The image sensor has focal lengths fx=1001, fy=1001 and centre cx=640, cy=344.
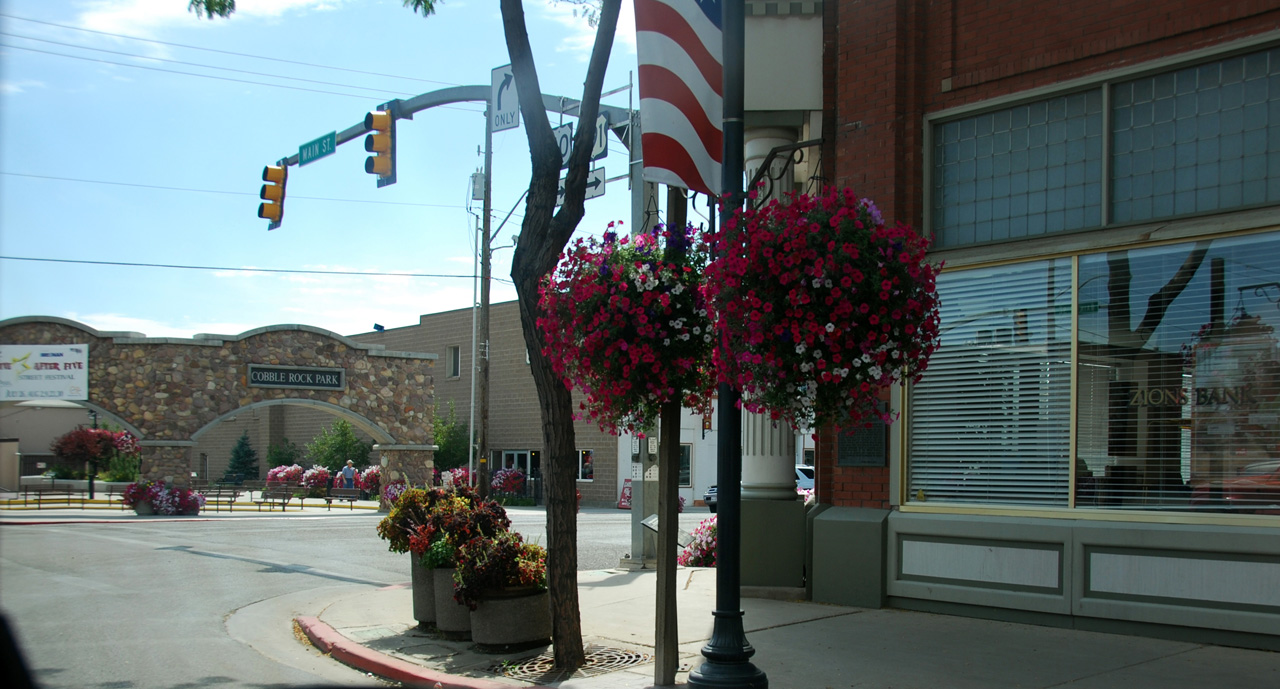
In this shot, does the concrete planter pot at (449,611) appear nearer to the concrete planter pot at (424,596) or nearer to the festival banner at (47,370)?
the concrete planter pot at (424,596)

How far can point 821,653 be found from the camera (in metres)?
7.42

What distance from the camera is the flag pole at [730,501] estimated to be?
552cm

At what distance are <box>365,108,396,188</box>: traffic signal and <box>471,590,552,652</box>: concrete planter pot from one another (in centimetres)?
928

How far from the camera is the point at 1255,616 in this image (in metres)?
7.14

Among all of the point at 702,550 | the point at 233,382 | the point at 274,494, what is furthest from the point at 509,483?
the point at 702,550

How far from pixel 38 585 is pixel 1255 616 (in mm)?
12908

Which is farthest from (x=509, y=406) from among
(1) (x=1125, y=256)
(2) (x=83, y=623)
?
(1) (x=1125, y=256)

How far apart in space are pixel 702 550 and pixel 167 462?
2155 cm

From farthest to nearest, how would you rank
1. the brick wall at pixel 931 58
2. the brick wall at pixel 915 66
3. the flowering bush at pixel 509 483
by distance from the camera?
the flowering bush at pixel 509 483 → the brick wall at pixel 915 66 → the brick wall at pixel 931 58

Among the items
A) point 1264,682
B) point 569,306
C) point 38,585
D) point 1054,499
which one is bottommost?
point 38,585

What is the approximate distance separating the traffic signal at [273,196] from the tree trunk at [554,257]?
10.5 meters

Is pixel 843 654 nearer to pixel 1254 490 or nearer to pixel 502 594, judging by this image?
pixel 502 594

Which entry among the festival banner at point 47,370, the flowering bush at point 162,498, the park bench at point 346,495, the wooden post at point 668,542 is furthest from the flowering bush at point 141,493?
the wooden post at point 668,542

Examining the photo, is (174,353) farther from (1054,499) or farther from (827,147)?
(1054,499)
